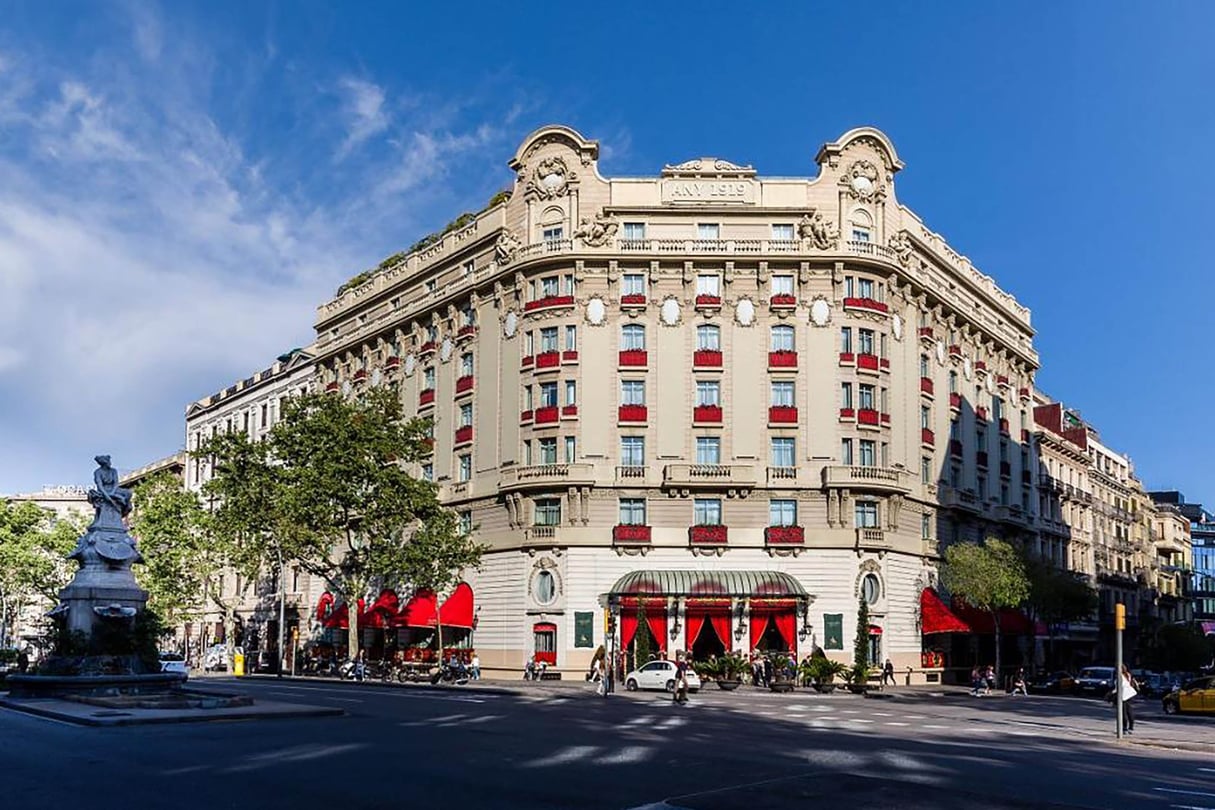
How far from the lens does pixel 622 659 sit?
57.6 m

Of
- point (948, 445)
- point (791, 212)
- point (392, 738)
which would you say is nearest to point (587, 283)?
point (791, 212)

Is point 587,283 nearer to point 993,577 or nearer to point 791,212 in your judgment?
point 791,212

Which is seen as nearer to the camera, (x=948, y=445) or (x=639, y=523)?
(x=639, y=523)

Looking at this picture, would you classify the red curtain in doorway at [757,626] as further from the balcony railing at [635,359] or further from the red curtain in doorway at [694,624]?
the balcony railing at [635,359]

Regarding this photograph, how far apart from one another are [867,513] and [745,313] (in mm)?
12067

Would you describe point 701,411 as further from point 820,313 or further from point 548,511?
point 548,511

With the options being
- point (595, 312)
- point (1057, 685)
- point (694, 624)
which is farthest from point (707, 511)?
point (1057, 685)

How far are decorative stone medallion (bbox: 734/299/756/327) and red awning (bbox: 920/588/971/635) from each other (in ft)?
57.1

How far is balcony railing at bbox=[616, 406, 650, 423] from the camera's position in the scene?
60656 mm

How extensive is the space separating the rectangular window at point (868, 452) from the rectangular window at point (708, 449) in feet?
24.4

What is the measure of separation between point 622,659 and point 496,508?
448 inches

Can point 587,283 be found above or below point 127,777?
above

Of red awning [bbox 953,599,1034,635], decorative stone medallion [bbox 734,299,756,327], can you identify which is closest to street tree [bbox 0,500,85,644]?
decorative stone medallion [bbox 734,299,756,327]

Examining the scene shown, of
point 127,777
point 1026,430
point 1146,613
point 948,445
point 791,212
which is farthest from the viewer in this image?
point 1146,613
